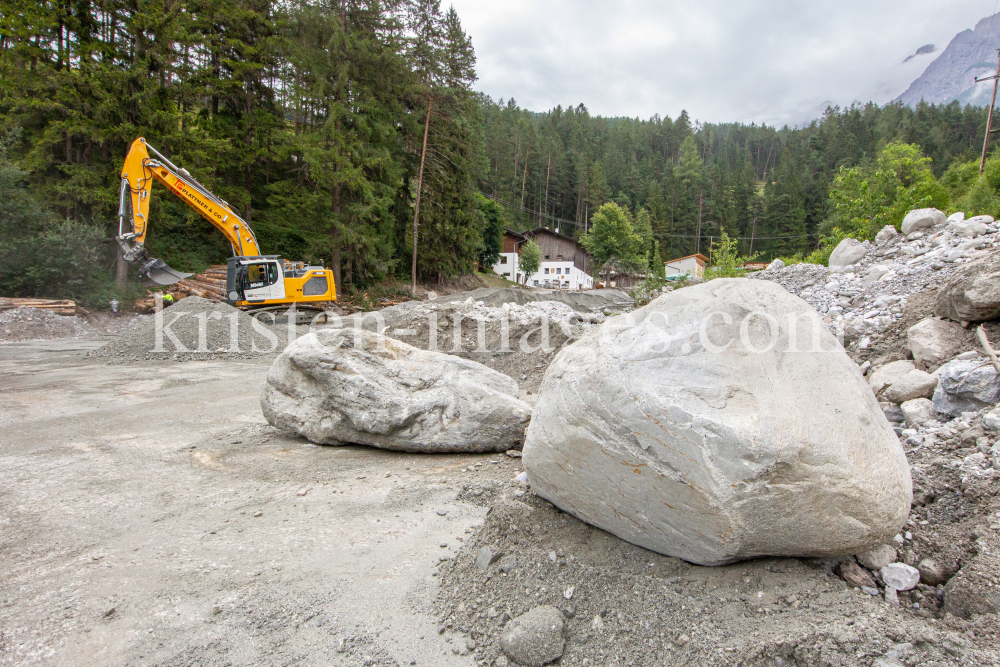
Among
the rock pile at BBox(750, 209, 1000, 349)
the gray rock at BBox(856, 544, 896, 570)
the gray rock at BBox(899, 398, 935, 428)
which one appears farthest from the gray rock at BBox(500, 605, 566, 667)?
the rock pile at BBox(750, 209, 1000, 349)

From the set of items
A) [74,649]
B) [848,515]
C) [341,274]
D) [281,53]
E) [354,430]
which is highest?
[281,53]

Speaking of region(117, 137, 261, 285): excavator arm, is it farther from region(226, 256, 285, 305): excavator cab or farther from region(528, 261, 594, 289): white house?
region(528, 261, 594, 289): white house

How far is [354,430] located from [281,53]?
24669 mm

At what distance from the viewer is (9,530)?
12.4 feet

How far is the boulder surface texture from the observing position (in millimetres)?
5500

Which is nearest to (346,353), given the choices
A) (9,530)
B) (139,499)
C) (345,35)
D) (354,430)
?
(354,430)

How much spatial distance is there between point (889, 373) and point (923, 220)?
9388mm

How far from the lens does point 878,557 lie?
8.41 ft

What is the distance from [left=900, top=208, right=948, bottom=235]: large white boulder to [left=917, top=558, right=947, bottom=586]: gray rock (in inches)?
515

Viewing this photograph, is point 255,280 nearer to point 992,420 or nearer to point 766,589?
point 766,589

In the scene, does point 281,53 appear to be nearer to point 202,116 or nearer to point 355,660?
point 202,116

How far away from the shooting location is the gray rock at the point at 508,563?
2959 mm

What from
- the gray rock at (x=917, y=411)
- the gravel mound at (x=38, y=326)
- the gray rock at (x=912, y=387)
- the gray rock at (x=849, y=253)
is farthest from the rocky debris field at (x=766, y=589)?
the gravel mound at (x=38, y=326)

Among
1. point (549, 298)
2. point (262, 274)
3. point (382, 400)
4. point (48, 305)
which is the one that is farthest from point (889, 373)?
point (549, 298)
